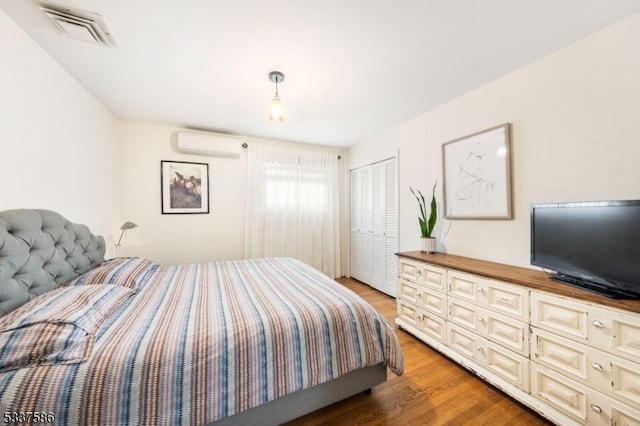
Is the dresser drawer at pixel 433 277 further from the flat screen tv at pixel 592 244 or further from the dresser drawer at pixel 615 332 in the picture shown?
the dresser drawer at pixel 615 332

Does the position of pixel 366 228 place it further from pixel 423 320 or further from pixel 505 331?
pixel 505 331

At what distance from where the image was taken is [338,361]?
1.32 m

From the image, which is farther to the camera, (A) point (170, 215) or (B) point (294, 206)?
(B) point (294, 206)

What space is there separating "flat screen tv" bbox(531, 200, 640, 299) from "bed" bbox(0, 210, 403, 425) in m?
1.18

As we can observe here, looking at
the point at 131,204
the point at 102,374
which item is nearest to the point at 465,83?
the point at 102,374

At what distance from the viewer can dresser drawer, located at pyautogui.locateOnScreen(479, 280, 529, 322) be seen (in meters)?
1.48

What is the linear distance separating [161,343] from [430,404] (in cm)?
164

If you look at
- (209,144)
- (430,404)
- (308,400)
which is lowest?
(430,404)

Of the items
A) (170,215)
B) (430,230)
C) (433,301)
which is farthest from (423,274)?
(170,215)

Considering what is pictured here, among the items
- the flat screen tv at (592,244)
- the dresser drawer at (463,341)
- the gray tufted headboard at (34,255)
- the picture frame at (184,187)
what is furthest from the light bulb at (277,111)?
the dresser drawer at (463,341)

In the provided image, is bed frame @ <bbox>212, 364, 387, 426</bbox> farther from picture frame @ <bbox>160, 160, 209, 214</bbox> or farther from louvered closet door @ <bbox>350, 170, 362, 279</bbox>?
picture frame @ <bbox>160, 160, 209, 214</bbox>

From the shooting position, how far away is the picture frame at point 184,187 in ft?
10.2

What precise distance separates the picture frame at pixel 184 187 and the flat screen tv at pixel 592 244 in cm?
361

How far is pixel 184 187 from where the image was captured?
126 inches
